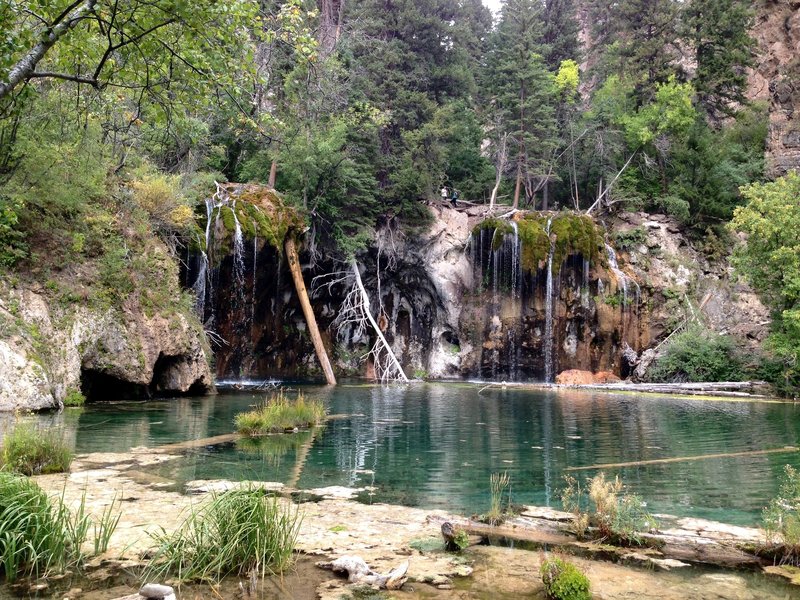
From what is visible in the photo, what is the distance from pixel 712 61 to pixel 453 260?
67.3 ft

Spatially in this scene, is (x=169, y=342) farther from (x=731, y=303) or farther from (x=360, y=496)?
(x=731, y=303)

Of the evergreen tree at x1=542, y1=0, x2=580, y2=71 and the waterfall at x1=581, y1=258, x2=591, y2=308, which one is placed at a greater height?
the evergreen tree at x1=542, y1=0, x2=580, y2=71

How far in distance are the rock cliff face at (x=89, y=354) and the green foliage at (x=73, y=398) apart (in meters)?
0.08

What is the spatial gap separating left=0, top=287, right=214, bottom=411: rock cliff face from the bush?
12.4 meters

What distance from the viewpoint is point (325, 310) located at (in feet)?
110

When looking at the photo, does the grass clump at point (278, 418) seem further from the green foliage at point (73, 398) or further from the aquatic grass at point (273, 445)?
the green foliage at point (73, 398)

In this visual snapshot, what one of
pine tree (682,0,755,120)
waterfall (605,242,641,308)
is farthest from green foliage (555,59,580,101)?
waterfall (605,242,641,308)

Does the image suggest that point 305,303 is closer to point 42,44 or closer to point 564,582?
point 42,44

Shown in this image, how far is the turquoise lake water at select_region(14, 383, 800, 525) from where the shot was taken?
810cm

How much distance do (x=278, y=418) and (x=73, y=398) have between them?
233 inches

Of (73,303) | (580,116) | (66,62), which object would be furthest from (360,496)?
(580,116)

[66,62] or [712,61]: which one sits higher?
[712,61]

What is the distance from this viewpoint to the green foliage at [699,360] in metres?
25.8

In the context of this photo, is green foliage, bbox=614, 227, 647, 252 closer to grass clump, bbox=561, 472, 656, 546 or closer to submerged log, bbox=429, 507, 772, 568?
submerged log, bbox=429, 507, 772, 568
